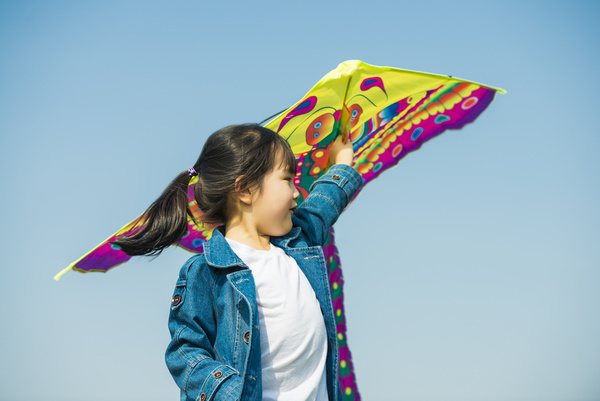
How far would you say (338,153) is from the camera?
239cm

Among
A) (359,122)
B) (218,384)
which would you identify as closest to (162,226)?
(218,384)

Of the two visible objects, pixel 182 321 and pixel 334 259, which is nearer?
pixel 182 321

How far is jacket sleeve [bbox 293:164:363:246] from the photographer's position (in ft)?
7.09

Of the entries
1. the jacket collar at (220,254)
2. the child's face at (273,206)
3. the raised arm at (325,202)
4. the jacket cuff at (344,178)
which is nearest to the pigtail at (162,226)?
the jacket collar at (220,254)

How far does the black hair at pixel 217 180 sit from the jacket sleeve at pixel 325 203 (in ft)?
0.56

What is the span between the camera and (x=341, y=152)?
2.39 m

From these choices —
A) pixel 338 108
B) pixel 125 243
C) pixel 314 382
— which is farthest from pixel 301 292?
pixel 338 108

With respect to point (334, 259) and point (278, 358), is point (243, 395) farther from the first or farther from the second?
point (334, 259)

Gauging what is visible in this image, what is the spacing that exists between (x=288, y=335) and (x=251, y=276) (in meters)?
0.20

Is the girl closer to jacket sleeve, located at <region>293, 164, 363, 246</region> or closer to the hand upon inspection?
jacket sleeve, located at <region>293, 164, 363, 246</region>

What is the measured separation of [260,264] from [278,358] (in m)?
0.29

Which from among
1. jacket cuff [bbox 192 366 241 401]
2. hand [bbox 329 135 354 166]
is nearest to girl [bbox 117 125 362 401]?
jacket cuff [bbox 192 366 241 401]

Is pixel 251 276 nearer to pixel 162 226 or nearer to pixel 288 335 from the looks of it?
pixel 288 335

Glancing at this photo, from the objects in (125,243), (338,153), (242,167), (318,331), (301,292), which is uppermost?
(338,153)
